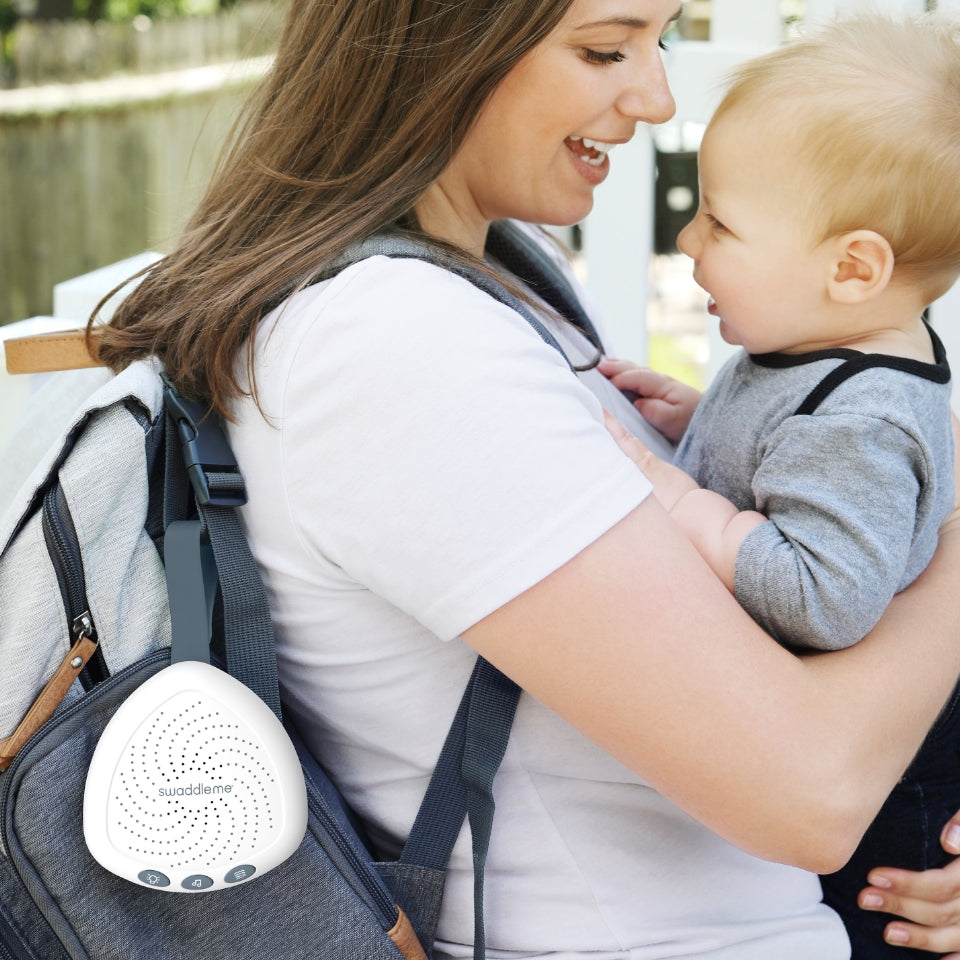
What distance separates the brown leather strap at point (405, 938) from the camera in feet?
3.52

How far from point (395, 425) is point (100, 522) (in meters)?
0.30

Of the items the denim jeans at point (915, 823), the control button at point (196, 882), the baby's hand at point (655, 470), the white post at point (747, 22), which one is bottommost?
the denim jeans at point (915, 823)

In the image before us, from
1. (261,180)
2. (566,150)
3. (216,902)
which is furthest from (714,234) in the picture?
(216,902)

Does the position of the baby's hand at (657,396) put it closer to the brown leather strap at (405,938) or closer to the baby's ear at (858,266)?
the baby's ear at (858,266)

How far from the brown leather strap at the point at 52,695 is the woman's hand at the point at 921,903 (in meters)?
0.91

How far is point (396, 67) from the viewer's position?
48.1 inches

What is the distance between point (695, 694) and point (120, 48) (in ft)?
19.1

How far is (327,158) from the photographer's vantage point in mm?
1260

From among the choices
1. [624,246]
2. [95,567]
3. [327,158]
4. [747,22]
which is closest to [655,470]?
[327,158]

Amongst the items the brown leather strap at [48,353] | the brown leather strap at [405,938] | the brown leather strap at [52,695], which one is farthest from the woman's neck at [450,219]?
the brown leather strap at [405,938]

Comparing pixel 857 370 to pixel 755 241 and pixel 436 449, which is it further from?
pixel 436 449

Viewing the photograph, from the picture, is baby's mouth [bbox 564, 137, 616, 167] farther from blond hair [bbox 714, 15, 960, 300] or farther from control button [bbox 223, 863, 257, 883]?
control button [bbox 223, 863, 257, 883]

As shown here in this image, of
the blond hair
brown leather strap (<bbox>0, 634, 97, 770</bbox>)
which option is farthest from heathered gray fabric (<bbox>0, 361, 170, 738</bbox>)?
the blond hair

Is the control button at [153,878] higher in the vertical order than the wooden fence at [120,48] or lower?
lower
